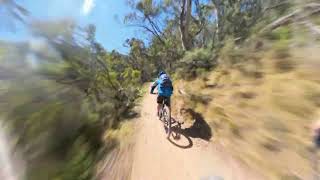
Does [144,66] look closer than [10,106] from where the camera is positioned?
No

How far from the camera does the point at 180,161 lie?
396 inches

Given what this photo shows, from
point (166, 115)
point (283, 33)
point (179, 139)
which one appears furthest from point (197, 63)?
point (283, 33)

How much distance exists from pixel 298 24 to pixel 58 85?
19.3ft

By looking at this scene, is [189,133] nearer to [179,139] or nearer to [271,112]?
[179,139]

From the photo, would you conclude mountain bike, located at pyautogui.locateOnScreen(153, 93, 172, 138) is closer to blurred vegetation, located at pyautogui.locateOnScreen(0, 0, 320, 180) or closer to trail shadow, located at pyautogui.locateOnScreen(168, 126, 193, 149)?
trail shadow, located at pyautogui.locateOnScreen(168, 126, 193, 149)

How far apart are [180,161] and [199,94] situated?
5262 mm

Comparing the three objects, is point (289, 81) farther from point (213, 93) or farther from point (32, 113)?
point (32, 113)

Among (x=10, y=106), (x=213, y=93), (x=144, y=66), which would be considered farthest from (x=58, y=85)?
(x=144, y=66)

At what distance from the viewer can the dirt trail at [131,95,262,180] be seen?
899 cm

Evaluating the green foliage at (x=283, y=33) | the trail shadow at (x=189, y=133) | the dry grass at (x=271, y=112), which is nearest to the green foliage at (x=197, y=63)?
the dry grass at (x=271, y=112)

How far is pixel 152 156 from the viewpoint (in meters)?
10.9

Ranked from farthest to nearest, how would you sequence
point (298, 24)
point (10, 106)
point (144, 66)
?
point (144, 66) → point (298, 24) → point (10, 106)

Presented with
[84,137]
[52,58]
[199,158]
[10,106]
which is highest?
[52,58]

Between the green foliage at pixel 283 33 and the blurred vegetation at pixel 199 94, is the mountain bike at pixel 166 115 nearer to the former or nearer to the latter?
the blurred vegetation at pixel 199 94
